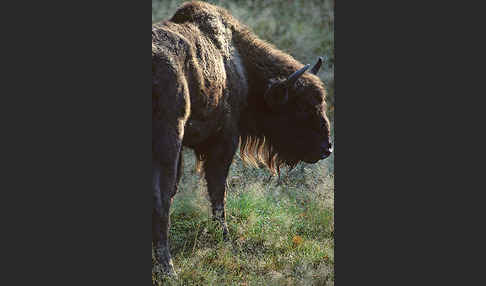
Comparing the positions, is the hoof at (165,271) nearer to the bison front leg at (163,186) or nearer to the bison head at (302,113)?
the bison front leg at (163,186)

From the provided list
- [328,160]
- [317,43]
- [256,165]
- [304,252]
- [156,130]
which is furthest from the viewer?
[256,165]

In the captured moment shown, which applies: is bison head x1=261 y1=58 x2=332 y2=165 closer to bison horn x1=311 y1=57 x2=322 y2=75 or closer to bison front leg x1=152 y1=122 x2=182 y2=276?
bison horn x1=311 y1=57 x2=322 y2=75

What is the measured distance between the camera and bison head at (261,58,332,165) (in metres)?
6.50

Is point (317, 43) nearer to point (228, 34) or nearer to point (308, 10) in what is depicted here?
point (308, 10)

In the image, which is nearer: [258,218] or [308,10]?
[308,10]

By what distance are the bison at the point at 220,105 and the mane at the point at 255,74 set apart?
1 cm

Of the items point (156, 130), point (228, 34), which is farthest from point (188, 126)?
point (228, 34)

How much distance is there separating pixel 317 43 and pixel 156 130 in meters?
1.77

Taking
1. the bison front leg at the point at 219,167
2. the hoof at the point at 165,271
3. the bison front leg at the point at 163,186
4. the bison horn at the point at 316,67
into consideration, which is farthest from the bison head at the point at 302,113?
the hoof at the point at 165,271

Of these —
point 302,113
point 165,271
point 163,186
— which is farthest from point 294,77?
point 165,271

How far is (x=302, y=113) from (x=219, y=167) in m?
1.02

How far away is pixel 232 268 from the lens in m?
5.11

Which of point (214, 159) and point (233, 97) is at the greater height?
Result: point (233, 97)

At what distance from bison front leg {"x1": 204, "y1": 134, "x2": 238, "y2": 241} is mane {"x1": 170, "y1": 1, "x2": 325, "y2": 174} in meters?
0.11
